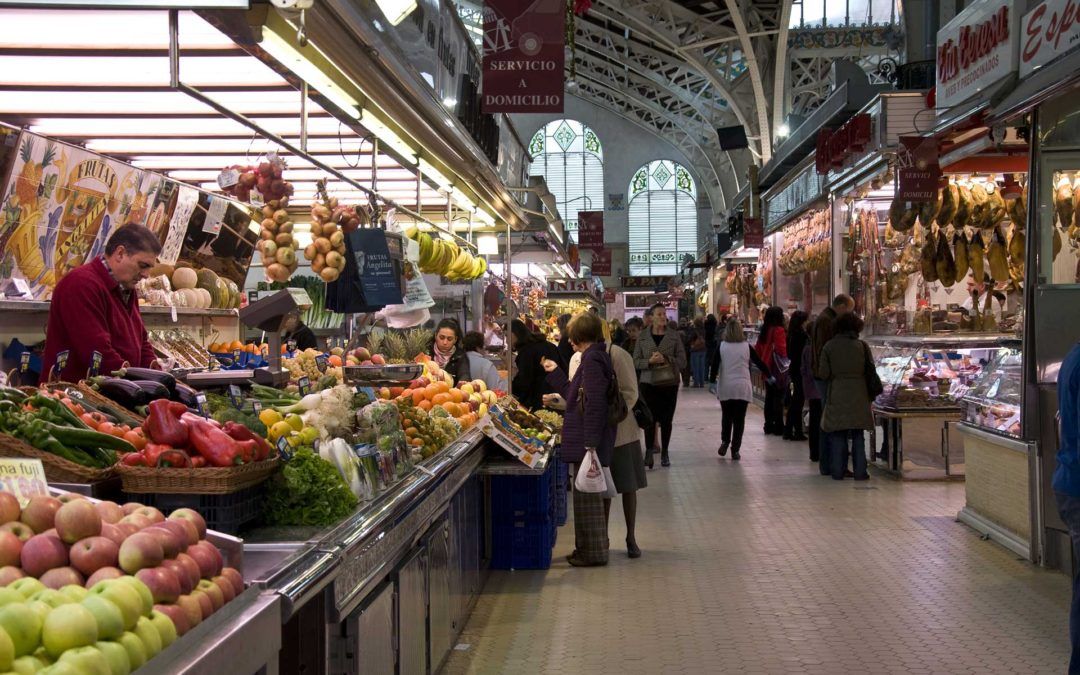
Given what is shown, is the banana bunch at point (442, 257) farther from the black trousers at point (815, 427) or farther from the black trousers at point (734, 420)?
the black trousers at point (815, 427)

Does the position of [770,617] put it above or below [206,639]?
below

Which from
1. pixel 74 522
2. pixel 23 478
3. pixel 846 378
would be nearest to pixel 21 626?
pixel 74 522

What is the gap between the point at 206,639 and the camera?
6.65ft

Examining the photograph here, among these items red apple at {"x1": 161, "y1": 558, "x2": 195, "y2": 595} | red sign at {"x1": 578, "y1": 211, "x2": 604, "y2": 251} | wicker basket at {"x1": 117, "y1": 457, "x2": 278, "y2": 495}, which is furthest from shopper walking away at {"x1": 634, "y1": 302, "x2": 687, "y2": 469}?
red sign at {"x1": 578, "y1": 211, "x2": 604, "y2": 251}

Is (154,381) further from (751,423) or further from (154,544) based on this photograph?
(751,423)

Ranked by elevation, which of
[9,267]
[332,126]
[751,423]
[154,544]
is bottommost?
[751,423]

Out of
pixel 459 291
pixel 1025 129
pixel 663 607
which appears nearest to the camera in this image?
pixel 663 607

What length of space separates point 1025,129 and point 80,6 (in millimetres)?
5716

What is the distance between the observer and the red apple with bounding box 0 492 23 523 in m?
2.05

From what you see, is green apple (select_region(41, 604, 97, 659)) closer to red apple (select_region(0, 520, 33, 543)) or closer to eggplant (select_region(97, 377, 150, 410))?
red apple (select_region(0, 520, 33, 543))

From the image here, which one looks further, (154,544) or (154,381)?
(154,381)

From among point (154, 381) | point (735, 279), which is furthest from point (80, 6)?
point (735, 279)

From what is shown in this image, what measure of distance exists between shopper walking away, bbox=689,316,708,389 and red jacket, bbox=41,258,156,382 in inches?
795

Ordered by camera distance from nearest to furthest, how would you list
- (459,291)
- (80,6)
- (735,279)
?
(80,6), (459,291), (735,279)
